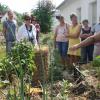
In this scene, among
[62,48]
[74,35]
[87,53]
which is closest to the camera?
[74,35]

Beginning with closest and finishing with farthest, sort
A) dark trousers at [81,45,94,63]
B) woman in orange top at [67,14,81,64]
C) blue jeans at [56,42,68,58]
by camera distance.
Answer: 1. woman in orange top at [67,14,81,64]
2. blue jeans at [56,42,68,58]
3. dark trousers at [81,45,94,63]

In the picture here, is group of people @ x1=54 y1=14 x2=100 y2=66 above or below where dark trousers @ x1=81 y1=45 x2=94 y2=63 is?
above

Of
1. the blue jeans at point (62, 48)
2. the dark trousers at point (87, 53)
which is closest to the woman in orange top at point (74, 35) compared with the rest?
the blue jeans at point (62, 48)

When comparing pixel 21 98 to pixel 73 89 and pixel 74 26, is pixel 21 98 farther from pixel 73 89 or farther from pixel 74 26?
pixel 74 26

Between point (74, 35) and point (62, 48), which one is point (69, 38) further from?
point (62, 48)

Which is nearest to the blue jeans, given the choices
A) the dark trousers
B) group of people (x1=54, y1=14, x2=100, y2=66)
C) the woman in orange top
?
group of people (x1=54, y1=14, x2=100, y2=66)

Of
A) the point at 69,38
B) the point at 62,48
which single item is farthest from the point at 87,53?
the point at 69,38

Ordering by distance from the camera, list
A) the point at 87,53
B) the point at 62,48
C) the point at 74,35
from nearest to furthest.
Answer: the point at 74,35
the point at 62,48
the point at 87,53

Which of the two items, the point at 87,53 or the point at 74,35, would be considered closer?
the point at 74,35

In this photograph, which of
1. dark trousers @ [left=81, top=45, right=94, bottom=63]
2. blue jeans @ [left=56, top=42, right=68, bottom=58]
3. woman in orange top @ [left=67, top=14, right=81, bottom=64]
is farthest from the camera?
dark trousers @ [left=81, top=45, right=94, bottom=63]

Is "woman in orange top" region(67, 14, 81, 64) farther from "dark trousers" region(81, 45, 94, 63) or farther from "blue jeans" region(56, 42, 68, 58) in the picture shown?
"dark trousers" region(81, 45, 94, 63)

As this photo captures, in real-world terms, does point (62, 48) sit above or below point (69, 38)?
below

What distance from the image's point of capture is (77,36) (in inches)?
347

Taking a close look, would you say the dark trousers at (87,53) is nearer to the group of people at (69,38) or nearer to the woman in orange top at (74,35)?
the group of people at (69,38)
